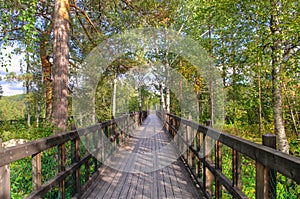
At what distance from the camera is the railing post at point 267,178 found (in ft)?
5.33

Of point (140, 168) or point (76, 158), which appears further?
point (140, 168)

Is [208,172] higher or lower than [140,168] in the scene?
higher

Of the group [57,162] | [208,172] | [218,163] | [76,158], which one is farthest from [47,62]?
[218,163]

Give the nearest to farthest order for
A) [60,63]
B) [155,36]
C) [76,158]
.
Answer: [76,158] → [60,63] → [155,36]

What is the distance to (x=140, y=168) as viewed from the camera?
4730 mm

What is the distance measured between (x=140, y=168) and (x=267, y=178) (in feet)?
11.1

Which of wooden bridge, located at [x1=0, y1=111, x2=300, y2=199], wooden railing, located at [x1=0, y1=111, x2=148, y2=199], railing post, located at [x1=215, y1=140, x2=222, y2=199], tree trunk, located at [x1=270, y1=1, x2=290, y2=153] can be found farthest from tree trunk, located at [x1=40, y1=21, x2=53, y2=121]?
railing post, located at [x1=215, y1=140, x2=222, y2=199]

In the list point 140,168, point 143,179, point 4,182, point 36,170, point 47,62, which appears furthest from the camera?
point 47,62

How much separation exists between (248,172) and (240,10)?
5266mm

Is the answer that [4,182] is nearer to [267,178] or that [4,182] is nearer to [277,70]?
[267,178]

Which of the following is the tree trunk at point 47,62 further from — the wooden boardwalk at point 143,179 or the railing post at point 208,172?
the railing post at point 208,172

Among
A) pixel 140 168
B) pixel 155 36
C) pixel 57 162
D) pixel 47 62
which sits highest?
pixel 155 36

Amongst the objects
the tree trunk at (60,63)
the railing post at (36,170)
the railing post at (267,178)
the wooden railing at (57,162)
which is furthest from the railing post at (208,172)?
the tree trunk at (60,63)

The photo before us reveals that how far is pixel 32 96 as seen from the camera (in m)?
25.4
